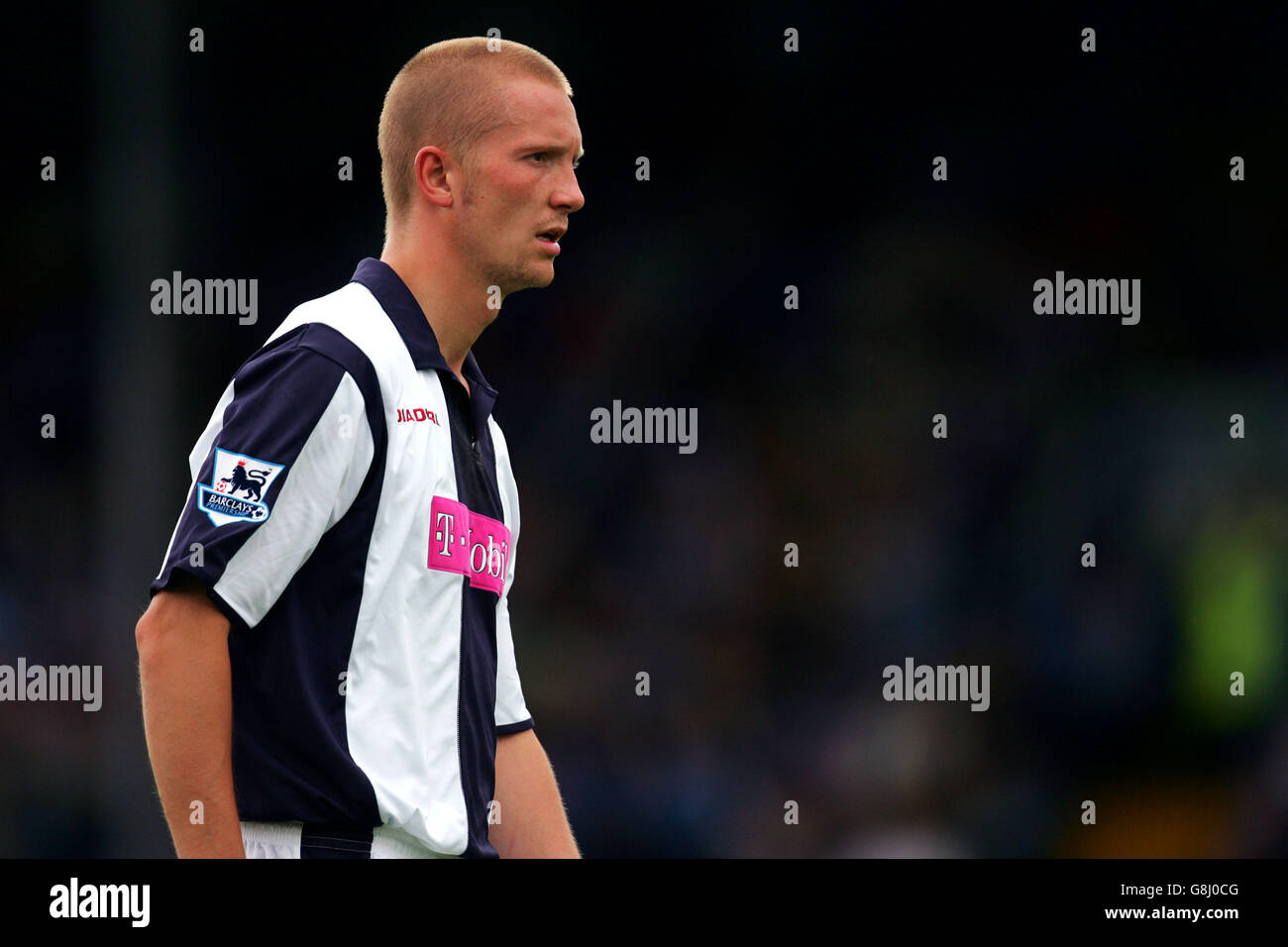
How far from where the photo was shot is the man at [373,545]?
2.21 m

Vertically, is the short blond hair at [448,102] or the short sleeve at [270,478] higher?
the short blond hair at [448,102]

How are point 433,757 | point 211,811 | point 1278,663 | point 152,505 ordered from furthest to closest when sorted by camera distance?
point 1278,663 → point 152,505 → point 433,757 → point 211,811

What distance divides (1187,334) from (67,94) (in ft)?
15.7

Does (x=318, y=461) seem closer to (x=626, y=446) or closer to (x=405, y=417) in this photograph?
(x=405, y=417)

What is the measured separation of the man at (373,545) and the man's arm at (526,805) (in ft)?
0.69

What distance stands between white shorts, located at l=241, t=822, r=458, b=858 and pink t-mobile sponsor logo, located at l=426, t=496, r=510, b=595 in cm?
42

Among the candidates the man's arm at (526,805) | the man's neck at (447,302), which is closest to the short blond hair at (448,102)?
the man's neck at (447,302)

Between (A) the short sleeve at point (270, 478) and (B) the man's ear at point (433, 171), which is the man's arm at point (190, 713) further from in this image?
(B) the man's ear at point (433, 171)

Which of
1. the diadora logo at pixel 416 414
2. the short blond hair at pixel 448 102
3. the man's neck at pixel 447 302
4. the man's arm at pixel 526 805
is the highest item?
the short blond hair at pixel 448 102

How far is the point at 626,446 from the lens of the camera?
21.8 feet

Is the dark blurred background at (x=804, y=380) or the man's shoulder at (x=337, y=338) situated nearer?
the man's shoulder at (x=337, y=338)

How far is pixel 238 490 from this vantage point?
88.4 inches

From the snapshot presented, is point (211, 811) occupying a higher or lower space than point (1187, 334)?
lower

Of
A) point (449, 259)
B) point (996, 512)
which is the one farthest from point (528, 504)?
point (449, 259)
